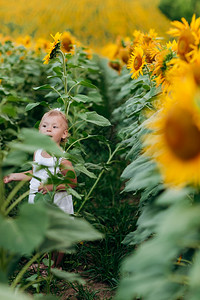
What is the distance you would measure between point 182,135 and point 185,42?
50cm

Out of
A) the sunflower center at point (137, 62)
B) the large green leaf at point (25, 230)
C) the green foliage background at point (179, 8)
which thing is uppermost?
the green foliage background at point (179, 8)

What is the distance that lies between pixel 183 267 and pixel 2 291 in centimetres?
42

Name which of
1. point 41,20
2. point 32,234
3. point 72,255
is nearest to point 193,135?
point 32,234

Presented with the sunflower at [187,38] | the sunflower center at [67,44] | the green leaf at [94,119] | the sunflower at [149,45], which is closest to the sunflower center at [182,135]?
the sunflower at [187,38]

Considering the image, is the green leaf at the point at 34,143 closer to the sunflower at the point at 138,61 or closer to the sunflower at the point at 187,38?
the sunflower at the point at 187,38

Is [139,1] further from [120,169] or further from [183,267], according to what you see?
[183,267]

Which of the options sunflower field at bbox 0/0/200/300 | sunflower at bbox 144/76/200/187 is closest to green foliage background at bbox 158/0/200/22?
sunflower field at bbox 0/0/200/300

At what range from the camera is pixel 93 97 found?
2.18m

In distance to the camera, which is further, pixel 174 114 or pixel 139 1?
pixel 139 1

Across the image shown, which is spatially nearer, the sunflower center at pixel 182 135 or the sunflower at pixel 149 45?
the sunflower center at pixel 182 135

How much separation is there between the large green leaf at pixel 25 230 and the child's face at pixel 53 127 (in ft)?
3.24

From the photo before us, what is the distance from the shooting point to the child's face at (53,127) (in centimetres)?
172

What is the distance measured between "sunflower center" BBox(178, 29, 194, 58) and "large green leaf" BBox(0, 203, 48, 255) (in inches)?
22.9

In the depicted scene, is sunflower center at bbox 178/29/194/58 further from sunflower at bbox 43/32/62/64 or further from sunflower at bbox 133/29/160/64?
sunflower at bbox 43/32/62/64
